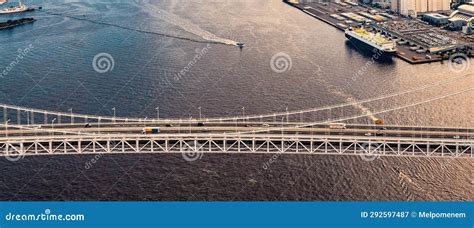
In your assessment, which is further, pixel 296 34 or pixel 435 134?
pixel 296 34

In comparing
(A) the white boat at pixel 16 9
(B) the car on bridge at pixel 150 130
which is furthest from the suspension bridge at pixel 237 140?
(A) the white boat at pixel 16 9

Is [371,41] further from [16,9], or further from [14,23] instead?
[16,9]

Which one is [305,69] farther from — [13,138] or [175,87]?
[13,138]

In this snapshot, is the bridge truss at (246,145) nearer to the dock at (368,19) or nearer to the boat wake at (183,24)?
the dock at (368,19)

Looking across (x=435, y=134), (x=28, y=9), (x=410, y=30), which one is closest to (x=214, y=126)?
(x=435, y=134)

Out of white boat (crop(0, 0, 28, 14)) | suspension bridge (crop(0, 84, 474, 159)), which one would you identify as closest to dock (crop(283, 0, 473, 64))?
suspension bridge (crop(0, 84, 474, 159))

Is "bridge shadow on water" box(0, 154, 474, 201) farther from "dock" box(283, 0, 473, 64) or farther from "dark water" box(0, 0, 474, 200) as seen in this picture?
"dock" box(283, 0, 473, 64)

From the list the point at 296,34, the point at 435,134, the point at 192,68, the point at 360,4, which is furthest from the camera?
the point at 360,4
